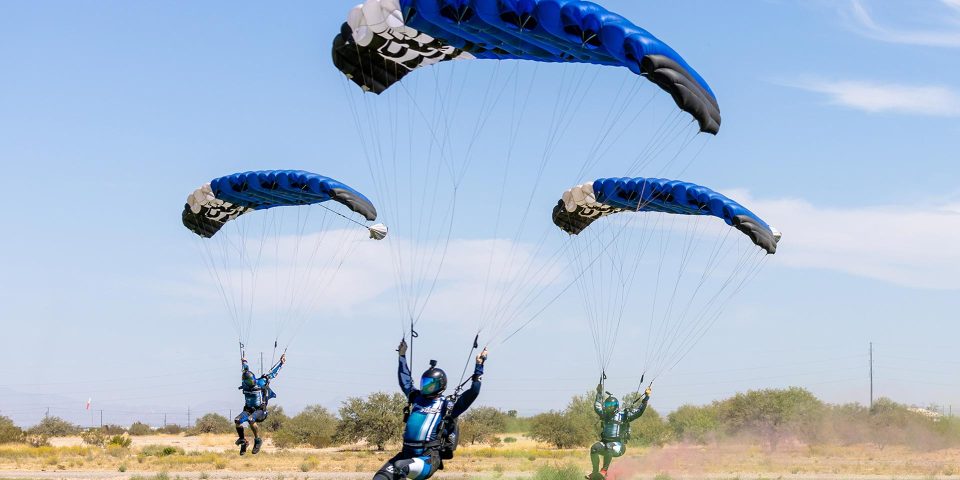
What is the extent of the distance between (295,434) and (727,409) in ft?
76.4

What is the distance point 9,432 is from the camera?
6122 centimetres

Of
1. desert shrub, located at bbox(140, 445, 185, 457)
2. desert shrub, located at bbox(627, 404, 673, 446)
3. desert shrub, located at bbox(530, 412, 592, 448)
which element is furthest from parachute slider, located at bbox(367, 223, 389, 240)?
desert shrub, located at bbox(530, 412, 592, 448)

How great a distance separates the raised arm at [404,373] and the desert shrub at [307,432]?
1622 inches

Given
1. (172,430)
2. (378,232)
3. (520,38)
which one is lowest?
(172,430)

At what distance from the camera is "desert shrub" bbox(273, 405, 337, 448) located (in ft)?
189

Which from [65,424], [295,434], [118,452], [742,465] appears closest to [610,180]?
[742,465]

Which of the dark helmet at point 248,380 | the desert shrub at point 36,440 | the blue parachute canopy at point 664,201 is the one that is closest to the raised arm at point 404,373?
the blue parachute canopy at point 664,201

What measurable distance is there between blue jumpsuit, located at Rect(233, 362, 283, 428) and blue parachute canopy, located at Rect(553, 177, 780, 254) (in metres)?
8.10

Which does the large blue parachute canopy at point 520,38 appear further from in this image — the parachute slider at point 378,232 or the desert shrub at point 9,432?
the desert shrub at point 9,432

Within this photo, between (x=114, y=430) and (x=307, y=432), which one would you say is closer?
(x=307, y=432)

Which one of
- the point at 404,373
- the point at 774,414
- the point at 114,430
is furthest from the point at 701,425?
the point at 114,430

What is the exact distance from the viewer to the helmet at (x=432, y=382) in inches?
626

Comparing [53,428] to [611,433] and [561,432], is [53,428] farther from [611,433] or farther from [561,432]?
[611,433]

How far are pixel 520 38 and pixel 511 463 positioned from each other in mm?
27666
